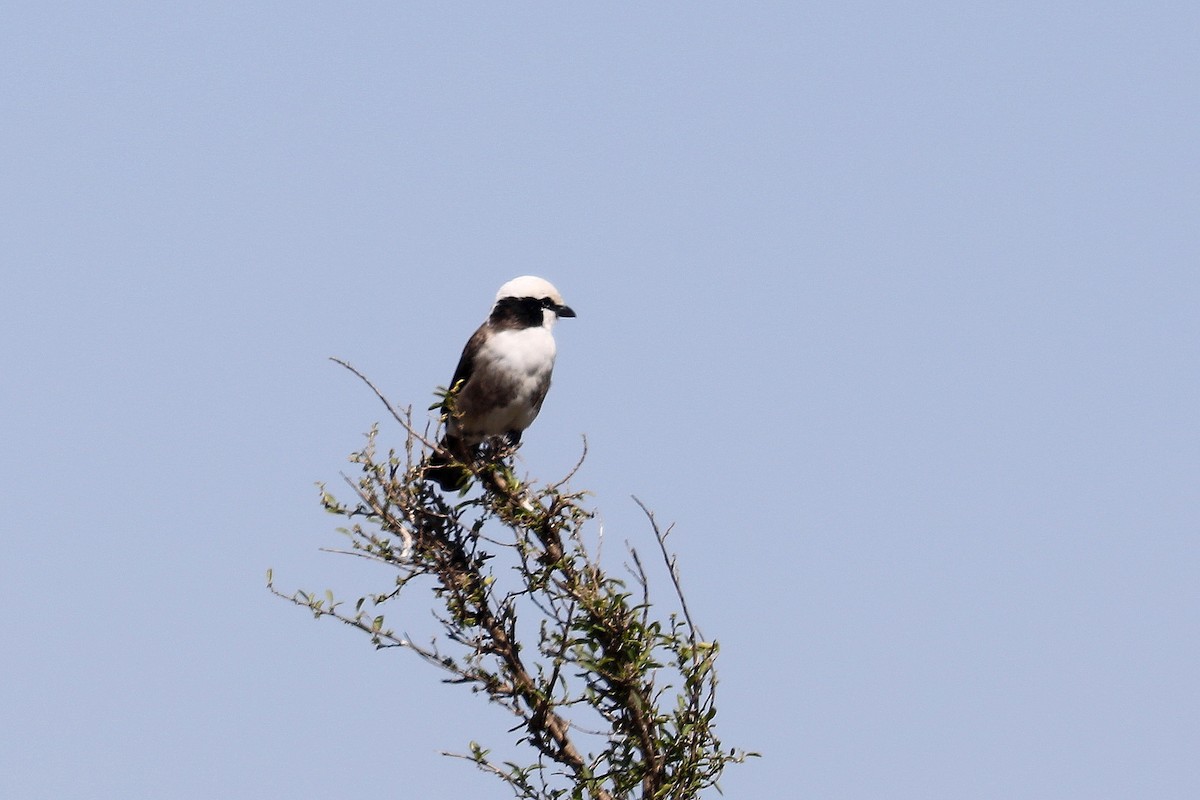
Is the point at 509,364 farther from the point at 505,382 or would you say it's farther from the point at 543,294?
the point at 543,294

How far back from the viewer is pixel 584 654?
532 cm

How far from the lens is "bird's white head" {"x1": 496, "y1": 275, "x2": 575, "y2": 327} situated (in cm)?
808

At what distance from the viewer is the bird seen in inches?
311

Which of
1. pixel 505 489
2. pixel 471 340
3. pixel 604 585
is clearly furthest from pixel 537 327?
pixel 604 585

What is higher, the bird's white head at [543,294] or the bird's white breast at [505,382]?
the bird's white head at [543,294]

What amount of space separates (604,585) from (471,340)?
296 centimetres

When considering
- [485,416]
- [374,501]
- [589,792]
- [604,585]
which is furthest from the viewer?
[485,416]

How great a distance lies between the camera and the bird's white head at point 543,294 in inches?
318

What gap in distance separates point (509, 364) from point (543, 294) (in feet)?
1.45

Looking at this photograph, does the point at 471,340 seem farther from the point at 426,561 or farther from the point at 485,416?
the point at 426,561

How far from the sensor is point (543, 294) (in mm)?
8086

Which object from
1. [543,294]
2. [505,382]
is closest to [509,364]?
[505,382]

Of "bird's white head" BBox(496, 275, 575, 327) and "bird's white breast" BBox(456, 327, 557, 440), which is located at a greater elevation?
"bird's white head" BBox(496, 275, 575, 327)

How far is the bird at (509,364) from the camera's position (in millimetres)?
7891
